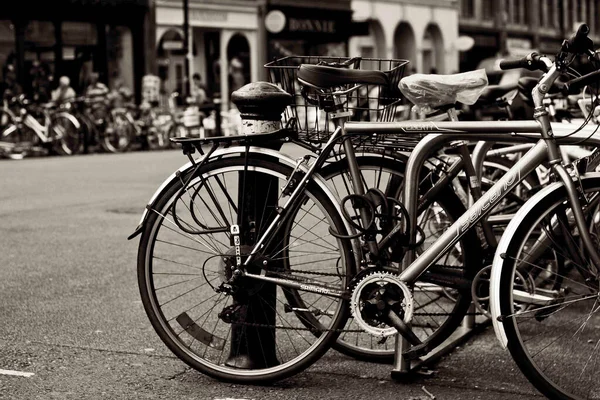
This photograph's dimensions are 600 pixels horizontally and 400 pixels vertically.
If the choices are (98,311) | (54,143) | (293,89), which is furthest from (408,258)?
(54,143)

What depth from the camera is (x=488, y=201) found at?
3.82 meters

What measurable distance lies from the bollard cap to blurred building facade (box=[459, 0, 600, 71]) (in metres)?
46.1

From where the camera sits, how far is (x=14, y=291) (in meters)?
6.06

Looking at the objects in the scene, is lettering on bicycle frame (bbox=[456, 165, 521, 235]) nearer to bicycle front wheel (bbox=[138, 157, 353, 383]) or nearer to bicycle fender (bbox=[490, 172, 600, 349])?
bicycle fender (bbox=[490, 172, 600, 349])

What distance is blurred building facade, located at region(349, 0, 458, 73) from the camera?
149 ft

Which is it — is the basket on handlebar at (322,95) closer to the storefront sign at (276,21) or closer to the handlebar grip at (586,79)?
Result: the handlebar grip at (586,79)

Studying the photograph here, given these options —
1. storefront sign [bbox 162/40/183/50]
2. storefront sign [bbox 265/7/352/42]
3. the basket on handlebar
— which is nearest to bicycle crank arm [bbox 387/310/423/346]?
the basket on handlebar

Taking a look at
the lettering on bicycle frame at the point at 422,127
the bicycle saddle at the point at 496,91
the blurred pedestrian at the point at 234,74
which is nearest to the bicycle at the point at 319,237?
the lettering on bicycle frame at the point at 422,127

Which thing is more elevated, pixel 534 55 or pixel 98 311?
pixel 534 55

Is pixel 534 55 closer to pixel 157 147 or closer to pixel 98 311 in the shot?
pixel 98 311

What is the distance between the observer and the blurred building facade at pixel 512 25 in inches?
2077

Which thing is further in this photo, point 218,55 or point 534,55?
point 218,55

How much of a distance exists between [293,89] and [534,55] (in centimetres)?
90

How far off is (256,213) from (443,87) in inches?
33.2
